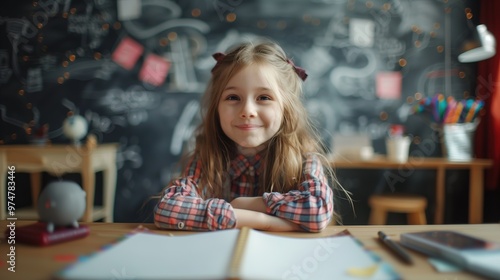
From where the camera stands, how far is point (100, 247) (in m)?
0.50

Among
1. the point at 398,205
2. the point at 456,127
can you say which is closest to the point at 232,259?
the point at 398,205

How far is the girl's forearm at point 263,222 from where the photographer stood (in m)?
0.66

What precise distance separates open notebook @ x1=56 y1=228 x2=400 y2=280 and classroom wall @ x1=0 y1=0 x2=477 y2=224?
6.45ft

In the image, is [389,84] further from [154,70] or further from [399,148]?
[154,70]

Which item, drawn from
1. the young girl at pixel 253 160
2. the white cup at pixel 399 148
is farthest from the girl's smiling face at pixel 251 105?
the white cup at pixel 399 148

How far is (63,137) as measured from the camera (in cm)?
254

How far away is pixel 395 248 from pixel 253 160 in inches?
19.5

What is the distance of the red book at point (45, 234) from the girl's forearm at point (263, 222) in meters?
0.26

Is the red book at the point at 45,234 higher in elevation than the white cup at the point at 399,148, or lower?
lower

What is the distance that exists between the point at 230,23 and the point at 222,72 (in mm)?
1707

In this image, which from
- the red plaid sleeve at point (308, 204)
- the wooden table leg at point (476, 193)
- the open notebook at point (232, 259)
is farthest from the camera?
the wooden table leg at point (476, 193)

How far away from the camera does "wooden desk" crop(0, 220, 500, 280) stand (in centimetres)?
41

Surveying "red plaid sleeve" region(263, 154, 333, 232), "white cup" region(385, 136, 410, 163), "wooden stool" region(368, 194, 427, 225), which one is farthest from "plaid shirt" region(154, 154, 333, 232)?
"white cup" region(385, 136, 410, 163)

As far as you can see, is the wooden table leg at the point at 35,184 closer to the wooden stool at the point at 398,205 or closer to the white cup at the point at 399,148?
the wooden stool at the point at 398,205
